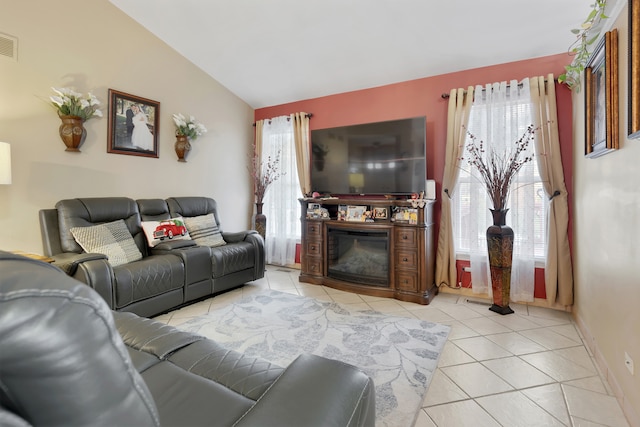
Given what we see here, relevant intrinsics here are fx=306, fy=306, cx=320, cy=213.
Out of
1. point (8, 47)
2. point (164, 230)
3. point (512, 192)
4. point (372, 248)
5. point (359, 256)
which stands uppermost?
point (8, 47)

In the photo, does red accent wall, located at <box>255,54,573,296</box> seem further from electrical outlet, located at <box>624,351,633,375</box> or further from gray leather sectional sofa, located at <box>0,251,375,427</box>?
gray leather sectional sofa, located at <box>0,251,375,427</box>

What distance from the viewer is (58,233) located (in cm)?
285

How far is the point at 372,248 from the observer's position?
11.7 ft

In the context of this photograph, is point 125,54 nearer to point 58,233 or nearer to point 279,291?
point 58,233

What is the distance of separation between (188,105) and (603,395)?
487cm

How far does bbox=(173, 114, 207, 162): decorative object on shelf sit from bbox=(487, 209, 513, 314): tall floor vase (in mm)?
3689

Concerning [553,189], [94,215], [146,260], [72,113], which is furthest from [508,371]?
[72,113]

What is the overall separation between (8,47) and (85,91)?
610mm

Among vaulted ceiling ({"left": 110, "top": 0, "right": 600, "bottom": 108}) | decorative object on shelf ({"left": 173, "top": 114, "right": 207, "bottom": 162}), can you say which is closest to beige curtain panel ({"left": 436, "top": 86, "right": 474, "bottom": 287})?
vaulted ceiling ({"left": 110, "top": 0, "right": 600, "bottom": 108})

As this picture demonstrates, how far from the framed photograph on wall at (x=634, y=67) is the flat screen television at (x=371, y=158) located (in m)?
2.00

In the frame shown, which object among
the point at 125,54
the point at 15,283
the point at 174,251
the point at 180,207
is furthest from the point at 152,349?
the point at 125,54

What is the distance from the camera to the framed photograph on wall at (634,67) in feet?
4.61

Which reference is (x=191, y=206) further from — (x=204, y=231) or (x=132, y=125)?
(x=132, y=125)

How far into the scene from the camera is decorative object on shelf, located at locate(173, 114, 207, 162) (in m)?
3.98
